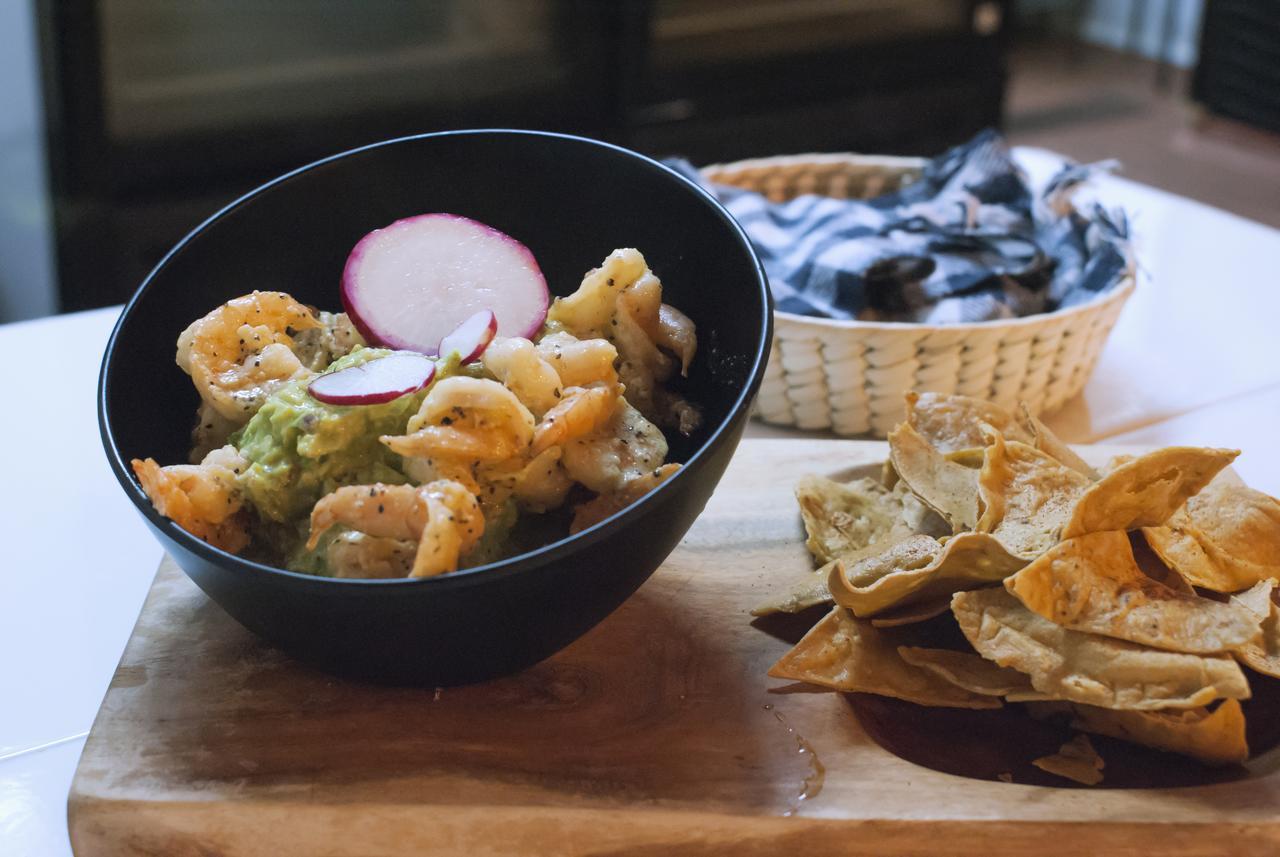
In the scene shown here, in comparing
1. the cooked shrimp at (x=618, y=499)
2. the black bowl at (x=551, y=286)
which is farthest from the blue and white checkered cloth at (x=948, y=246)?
the cooked shrimp at (x=618, y=499)

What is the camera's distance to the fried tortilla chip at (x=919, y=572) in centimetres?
84

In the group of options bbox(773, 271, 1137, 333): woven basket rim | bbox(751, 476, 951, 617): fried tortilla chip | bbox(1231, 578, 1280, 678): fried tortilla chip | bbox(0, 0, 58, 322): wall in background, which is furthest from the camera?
bbox(0, 0, 58, 322): wall in background

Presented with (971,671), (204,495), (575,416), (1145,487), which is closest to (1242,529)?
(1145,487)

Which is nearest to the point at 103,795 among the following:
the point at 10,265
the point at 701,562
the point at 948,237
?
the point at 701,562

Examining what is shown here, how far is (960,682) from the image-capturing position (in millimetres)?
838

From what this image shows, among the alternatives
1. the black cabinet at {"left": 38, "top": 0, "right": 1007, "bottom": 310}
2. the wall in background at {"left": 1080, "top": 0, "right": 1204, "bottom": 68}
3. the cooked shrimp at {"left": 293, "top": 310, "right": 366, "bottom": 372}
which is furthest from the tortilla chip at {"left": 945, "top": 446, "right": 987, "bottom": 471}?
the wall in background at {"left": 1080, "top": 0, "right": 1204, "bottom": 68}

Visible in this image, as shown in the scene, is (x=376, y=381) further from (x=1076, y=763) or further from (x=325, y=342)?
(x=1076, y=763)

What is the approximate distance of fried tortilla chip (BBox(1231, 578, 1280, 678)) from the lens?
2.70 ft

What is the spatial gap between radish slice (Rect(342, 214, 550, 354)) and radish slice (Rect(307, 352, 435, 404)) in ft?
0.31

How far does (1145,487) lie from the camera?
85 centimetres

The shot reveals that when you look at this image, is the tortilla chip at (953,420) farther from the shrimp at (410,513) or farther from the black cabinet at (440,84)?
the black cabinet at (440,84)

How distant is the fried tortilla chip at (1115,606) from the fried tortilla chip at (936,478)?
0.41 ft

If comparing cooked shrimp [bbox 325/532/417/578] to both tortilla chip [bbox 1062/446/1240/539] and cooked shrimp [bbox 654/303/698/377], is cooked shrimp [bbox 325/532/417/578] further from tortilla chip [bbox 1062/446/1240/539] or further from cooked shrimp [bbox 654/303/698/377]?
tortilla chip [bbox 1062/446/1240/539]

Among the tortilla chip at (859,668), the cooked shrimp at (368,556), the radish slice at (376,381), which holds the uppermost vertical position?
the radish slice at (376,381)
